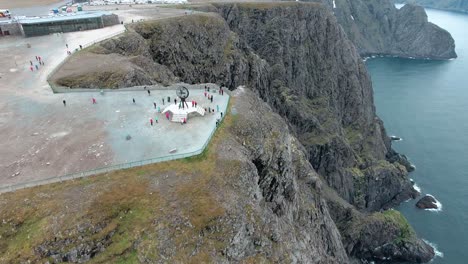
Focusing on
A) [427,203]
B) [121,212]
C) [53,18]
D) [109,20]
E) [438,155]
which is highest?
[53,18]

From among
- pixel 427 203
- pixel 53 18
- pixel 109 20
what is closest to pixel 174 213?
pixel 109 20

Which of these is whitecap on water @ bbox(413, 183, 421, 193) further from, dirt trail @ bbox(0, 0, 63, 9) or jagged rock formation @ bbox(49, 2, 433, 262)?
dirt trail @ bbox(0, 0, 63, 9)

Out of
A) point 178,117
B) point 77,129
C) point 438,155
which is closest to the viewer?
point 77,129

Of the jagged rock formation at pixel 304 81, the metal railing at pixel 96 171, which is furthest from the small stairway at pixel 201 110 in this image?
the jagged rock formation at pixel 304 81

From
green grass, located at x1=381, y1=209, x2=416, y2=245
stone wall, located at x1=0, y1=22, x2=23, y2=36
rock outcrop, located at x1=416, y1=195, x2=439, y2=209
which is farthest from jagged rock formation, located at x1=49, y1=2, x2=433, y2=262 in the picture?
stone wall, located at x1=0, y1=22, x2=23, y2=36

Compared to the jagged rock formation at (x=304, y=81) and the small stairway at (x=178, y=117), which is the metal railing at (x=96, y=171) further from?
the jagged rock formation at (x=304, y=81)

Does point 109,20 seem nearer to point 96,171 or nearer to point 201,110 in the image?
point 201,110

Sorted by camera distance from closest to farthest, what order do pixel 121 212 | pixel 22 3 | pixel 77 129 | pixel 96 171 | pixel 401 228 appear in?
pixel 121 212 < pixel 96 171 < pixel 77 129 < pixel 401 228 < pixel 22 3
